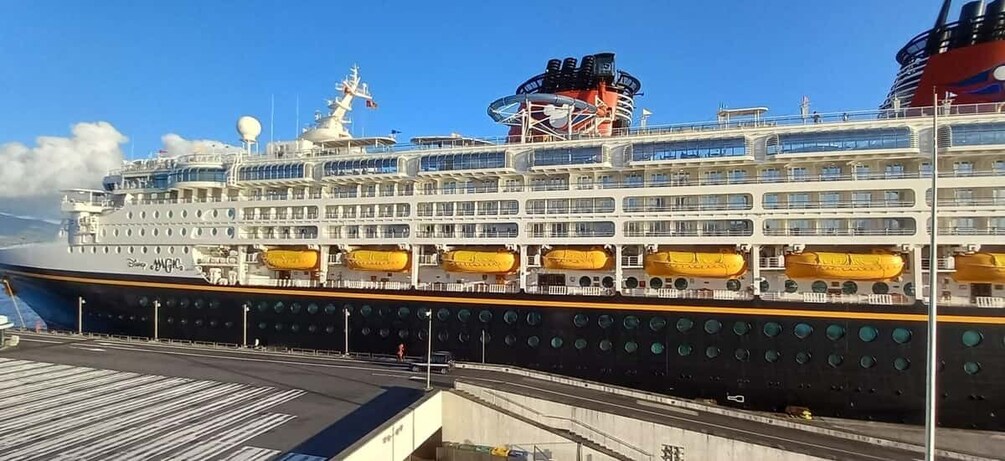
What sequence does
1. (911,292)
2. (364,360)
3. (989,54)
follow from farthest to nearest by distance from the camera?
(364,360) → (989,54) → (911,292)

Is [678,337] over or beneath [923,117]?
beneath

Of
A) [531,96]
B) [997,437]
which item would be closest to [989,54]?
[997,437]

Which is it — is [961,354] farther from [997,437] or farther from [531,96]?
[531,96]

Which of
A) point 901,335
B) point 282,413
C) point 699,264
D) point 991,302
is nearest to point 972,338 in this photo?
point 991,302

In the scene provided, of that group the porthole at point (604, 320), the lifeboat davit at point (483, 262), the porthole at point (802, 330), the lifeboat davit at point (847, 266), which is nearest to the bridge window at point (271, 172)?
the lifeboat davit at point (483, 262)

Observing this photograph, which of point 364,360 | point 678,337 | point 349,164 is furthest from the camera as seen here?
point 349,164

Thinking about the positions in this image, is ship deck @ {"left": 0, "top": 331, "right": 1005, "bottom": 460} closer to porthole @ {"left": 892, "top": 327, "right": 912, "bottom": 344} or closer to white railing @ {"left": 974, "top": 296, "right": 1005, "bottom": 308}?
porthole @ {"left": 892, "top": 327, "right": 912, "bottom": 344}

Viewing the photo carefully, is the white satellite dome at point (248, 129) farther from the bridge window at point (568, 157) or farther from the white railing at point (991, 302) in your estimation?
the white railing at point (991, 302)

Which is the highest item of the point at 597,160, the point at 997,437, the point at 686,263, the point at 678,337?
the point at 597,160

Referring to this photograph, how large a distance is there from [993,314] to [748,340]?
285 inches

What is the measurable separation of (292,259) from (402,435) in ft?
47.3

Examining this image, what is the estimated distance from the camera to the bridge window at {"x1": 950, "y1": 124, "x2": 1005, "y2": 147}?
17.7m

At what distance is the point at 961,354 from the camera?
16.9 meters

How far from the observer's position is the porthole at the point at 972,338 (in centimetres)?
1681
